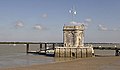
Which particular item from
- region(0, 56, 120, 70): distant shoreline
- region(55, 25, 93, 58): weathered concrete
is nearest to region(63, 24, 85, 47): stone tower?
region(55, 25, 93, 58): weathered concrete

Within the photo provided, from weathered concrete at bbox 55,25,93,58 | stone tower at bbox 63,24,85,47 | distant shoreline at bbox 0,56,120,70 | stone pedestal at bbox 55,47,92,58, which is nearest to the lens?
distant shoreline at bbox 0,56,120,70

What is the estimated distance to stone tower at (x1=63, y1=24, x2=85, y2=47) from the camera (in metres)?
76.2

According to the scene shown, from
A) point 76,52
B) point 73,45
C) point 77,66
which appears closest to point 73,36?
point 73,45

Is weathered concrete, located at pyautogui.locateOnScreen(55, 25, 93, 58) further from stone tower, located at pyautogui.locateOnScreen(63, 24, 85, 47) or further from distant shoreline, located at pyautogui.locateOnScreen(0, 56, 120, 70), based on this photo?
distant shoreline, located at pyautogui.locateOnScreen(0, 56, 120, 70)

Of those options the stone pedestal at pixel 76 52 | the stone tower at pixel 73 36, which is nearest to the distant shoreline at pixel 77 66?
the stone pedestal at pixel 76 52

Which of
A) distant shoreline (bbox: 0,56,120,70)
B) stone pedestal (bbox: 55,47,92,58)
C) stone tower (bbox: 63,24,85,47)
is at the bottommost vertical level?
distant shoreline (bbox: 0,56,120,70)

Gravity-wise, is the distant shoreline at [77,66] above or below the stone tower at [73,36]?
below

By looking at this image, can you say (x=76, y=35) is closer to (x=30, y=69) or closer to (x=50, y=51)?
(x=50, y=51)

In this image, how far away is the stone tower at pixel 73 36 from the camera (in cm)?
7619

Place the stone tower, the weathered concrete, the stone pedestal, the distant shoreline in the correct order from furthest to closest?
the stone tower, the weathered concrete, the stone pedestal, the distant shoreline

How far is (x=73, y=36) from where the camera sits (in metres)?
76.5

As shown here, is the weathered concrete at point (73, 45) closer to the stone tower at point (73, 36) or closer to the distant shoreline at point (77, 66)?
the stone tower at point (73, 36)

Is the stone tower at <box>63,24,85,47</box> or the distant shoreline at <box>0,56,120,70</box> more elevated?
the stone tower at <box>63,24,85,47</box>

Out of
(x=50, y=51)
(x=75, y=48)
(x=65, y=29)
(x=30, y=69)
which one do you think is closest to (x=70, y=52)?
(x=75, y=48)
